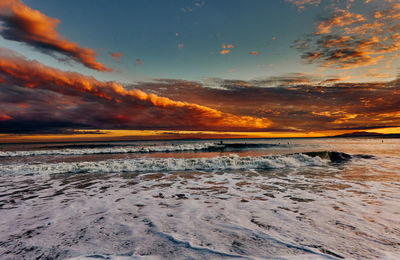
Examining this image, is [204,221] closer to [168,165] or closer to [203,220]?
[203,220]

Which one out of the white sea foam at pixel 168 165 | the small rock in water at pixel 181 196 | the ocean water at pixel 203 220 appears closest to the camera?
the ocean water at pixel 203 220

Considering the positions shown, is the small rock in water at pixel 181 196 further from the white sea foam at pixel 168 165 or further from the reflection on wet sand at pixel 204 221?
the white sea foam at pixel 168 165

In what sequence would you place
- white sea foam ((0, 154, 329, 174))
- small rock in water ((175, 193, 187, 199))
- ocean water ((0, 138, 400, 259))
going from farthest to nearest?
white sea foam ((0, 154, 329, 174)) → small rock in water ((175, 193, 187, 199)) → ocean water ((0, 138, 400, 259))

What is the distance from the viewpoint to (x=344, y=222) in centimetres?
552

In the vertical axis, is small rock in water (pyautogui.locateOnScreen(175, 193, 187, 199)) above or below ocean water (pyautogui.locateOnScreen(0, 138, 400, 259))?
below

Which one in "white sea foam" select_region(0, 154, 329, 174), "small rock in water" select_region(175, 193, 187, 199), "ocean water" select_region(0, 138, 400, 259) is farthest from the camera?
"white sea foam" select_region(0, 154, 329, 174)

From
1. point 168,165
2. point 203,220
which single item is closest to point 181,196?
point 203,220

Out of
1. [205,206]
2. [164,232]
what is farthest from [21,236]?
[205,206]

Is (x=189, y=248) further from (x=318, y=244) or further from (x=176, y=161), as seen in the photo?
(x=176, y=161)

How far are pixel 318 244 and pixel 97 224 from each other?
5.84m

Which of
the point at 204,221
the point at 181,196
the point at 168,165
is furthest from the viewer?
the point at 168,165

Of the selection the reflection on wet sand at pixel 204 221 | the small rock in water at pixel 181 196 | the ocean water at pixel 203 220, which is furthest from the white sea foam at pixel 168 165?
the small rock in water at pixel 181 196

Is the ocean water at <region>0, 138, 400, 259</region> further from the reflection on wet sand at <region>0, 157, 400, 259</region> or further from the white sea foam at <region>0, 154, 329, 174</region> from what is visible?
the white sea foam at <region>0, 154, 329, 174</region>

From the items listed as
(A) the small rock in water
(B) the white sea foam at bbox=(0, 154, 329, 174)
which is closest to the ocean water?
(A) the small rock in water
